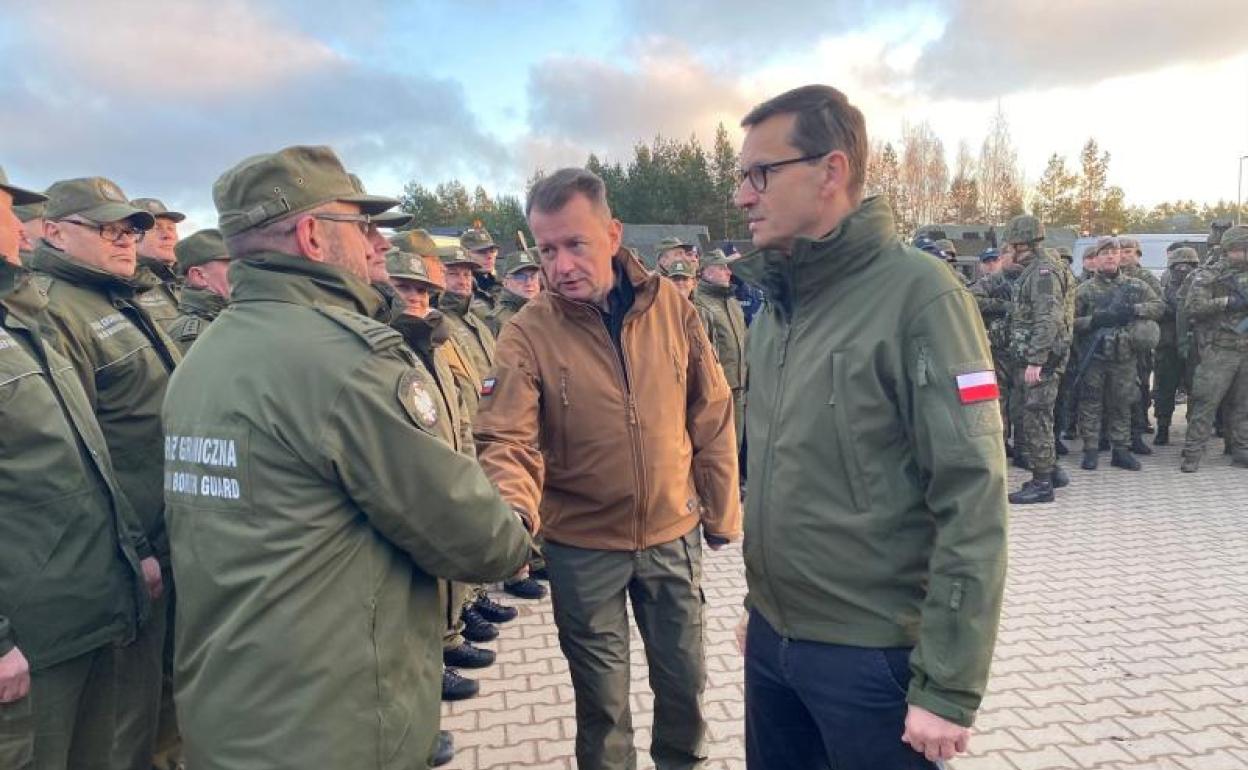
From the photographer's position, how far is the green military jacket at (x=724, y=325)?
768cm

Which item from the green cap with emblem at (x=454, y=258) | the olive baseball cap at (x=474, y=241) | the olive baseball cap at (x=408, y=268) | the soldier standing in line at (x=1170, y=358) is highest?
the olive baseball cap at (x=474, y=241)

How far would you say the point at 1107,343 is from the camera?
828 centimetres

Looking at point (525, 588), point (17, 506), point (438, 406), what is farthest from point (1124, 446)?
point (17, 506)

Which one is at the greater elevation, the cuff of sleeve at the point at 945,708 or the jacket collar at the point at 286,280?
the jacket collar at the point at 286,280

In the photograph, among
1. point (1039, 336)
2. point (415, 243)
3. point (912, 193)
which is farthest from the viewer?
point (912, 193)

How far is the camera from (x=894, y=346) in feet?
5.61

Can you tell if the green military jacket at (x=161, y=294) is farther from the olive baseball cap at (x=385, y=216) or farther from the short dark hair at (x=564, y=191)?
the short dark hair at (x=564, y=191)

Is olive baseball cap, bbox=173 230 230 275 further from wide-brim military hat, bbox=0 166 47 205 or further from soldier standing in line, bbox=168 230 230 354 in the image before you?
wide-brim military hat, bbox=0 166 47 205

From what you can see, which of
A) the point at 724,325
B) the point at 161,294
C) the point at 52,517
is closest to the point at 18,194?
the point at 52,517

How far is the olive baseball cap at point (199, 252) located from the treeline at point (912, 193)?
31010mm

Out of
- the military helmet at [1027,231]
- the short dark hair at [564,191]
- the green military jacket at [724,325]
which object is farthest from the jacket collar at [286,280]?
the military helmet at [1027,231]

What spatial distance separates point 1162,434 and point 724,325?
5860 mm

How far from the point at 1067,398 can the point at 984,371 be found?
8697 mm

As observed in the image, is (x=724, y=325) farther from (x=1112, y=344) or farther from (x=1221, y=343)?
(x=1221, y=343)
